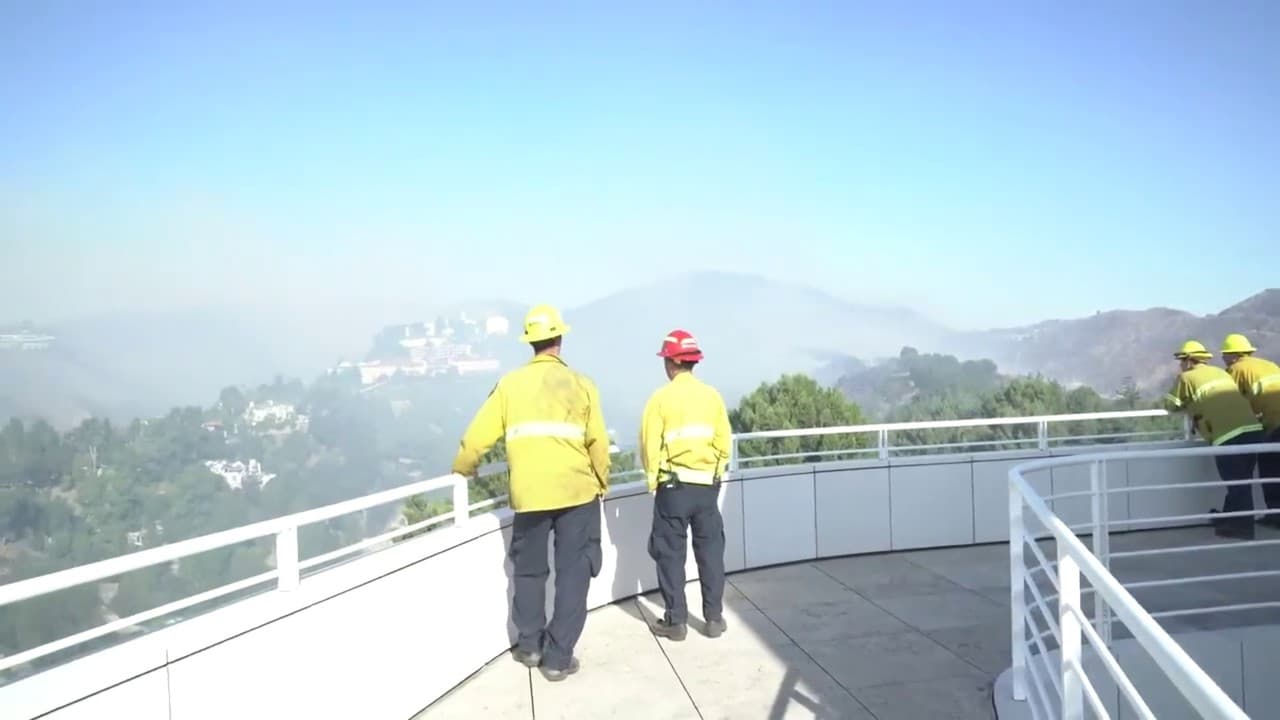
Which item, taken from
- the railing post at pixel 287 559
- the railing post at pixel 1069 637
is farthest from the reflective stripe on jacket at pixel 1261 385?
the railing post at pixel 287 559

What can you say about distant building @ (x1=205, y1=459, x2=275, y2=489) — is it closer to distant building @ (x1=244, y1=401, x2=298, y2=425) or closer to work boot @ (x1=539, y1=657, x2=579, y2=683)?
distant building @ (x1=244, y1=401, x2=298, y2=425)

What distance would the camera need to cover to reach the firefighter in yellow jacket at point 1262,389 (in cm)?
820

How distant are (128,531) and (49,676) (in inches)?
2976

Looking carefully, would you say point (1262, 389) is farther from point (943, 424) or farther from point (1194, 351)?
point (943, 424)

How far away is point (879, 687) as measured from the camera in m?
4.72

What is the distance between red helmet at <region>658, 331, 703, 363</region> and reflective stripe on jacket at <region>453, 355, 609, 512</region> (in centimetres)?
103

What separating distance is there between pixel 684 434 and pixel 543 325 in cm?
119

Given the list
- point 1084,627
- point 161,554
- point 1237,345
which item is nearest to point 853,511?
point 1237,345

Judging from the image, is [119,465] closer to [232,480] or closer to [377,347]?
[232,480]

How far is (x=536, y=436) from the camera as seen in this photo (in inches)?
192

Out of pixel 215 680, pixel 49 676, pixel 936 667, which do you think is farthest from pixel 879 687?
pixel 49 676

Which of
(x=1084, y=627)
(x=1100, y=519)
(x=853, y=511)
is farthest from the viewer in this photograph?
(x=853, y=511)

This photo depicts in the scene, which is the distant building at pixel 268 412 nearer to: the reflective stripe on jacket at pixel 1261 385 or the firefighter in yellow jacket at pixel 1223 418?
the firefighter in yellow jacket at pixel 1223 418

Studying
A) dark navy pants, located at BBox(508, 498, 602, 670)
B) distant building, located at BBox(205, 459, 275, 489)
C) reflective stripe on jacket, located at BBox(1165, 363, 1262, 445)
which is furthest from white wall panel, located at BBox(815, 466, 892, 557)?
distant building, located at BBox(205, 459, 275, 489)
